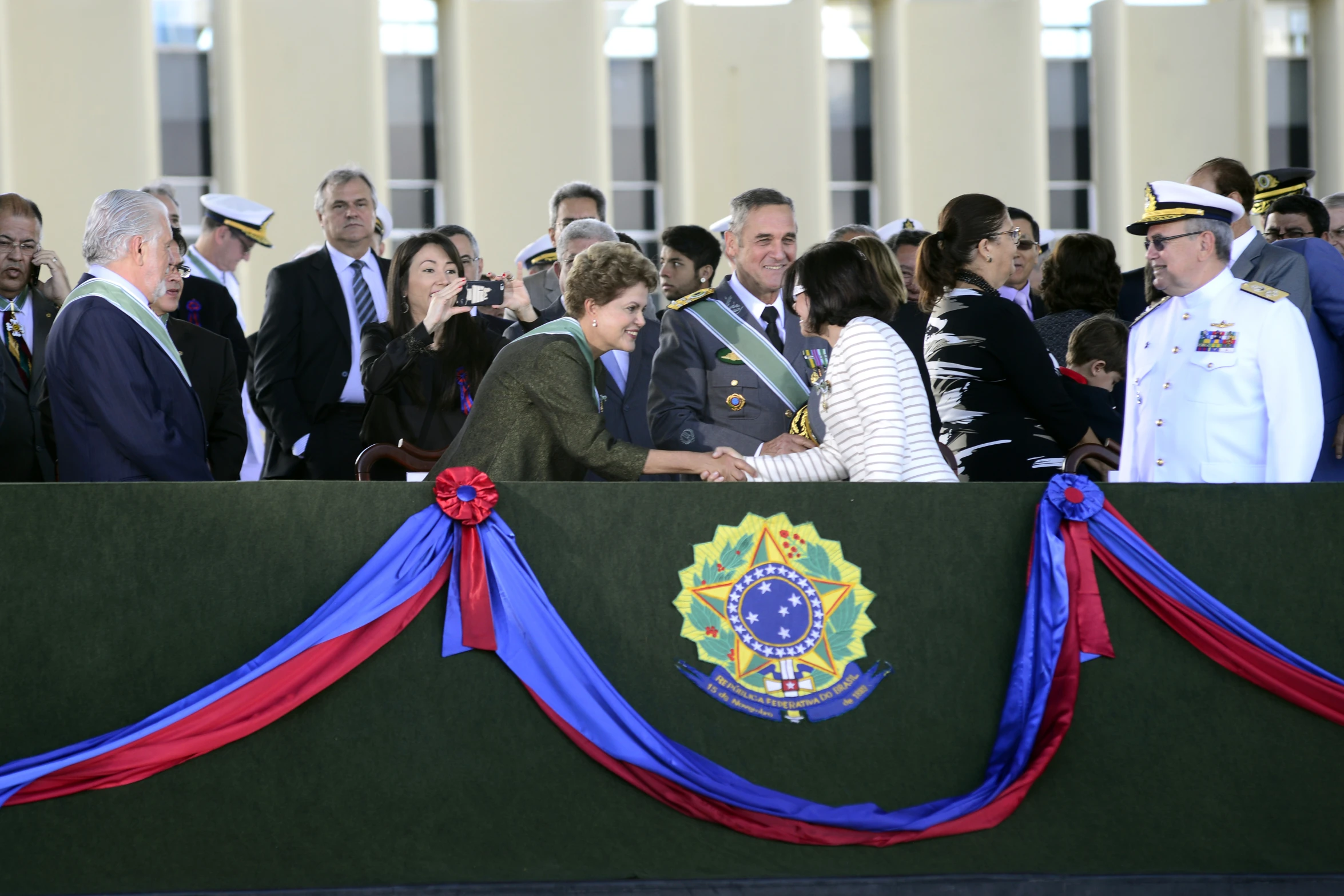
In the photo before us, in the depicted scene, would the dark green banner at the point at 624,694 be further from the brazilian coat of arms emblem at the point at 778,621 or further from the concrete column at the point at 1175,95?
the concrete column at the point at 1175,95

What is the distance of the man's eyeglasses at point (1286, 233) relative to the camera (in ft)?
19.4

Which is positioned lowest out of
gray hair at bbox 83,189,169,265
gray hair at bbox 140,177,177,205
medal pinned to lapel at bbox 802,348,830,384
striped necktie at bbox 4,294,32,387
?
medal pinned to lapel at bbox 802,348,830,384

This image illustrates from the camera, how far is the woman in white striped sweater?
3.83 m

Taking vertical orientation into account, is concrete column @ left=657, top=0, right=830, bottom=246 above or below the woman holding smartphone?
above

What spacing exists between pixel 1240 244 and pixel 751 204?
5.39 feet

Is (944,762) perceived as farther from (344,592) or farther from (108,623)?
(108,623)

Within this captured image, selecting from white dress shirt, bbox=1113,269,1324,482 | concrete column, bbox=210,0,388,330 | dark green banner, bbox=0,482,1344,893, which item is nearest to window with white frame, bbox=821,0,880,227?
concrete column, bbox=210,0,388,330

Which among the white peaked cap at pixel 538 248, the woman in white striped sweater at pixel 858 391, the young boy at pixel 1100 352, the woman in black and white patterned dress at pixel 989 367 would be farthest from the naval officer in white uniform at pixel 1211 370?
the white peaked cap at pixel 538 248

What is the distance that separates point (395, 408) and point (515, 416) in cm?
132

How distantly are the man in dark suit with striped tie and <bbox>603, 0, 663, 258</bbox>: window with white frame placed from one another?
28.1ft

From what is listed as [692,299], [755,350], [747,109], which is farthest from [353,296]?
[747,109]

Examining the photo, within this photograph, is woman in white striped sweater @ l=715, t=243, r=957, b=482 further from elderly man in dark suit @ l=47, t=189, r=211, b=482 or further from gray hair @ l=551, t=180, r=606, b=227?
gray hair @ l=551, t=180, r=606, b=227

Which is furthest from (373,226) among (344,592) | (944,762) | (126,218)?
(944,762)

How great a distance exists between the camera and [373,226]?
20.7 feet
